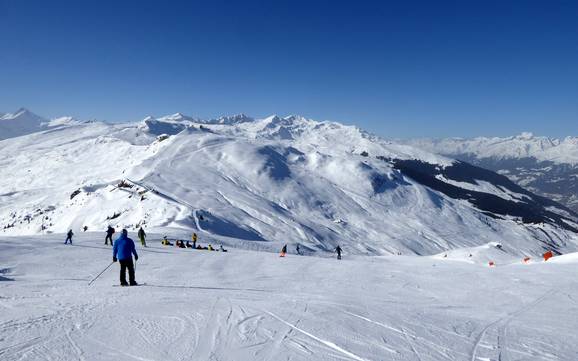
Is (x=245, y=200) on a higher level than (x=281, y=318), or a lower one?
lower

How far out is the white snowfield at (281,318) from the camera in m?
7.52

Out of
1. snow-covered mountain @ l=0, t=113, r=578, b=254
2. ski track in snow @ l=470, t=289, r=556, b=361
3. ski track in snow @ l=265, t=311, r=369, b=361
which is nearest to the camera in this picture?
ski track in snow @ l=265, t=311, r=369, b=361

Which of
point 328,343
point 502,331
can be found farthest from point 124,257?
point 502,331

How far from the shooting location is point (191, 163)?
123m

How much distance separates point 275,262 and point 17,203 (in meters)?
112

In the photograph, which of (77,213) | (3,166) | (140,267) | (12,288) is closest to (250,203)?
(77,213)

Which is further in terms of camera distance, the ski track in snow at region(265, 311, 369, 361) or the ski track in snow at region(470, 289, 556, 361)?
the ski track in snow at region(470, 289, 556, 361)

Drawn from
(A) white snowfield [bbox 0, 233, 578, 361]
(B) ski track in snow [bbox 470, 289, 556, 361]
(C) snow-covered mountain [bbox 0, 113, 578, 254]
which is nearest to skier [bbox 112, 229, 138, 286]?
(A) white snowfield [bbox 0, 233, 578, 361]

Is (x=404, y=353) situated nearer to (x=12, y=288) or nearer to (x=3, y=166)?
(x=12, y=288)

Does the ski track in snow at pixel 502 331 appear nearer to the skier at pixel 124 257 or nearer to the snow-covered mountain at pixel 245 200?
the skier at pixel 124 257

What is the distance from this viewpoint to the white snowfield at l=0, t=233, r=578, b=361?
7.52 metres

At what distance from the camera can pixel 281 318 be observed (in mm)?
9852

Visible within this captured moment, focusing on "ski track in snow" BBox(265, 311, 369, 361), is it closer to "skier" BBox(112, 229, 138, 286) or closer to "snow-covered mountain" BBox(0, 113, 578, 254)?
"skier" BBox(112, 229, 138, 286)

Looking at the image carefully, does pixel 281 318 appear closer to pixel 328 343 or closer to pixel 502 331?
pixel 328 343
